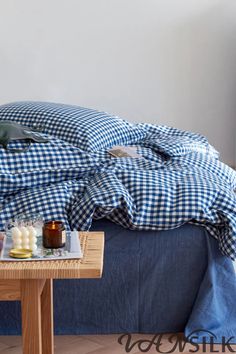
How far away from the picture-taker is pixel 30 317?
56.5 inches

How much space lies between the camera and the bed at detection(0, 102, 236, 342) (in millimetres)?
2018

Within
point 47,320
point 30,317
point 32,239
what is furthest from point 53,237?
point 47,320

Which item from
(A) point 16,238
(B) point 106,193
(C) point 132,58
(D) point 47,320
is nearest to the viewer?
(A) point 16,238

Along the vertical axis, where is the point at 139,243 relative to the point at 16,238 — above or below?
below

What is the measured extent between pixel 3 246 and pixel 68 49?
3.26m

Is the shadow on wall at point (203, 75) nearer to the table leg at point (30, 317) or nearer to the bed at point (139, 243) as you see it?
the bed at point (139, 243)

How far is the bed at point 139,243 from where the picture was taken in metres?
2.02

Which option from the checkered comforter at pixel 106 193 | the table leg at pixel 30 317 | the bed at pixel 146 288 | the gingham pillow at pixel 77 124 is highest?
the gingham pillow at pixel 77 124

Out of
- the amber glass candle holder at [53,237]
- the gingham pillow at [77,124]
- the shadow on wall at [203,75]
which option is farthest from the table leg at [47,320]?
the shadow on wall at [203,75]

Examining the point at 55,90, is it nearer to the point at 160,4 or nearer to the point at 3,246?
the point at 160,4

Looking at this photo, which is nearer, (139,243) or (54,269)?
(54,269)

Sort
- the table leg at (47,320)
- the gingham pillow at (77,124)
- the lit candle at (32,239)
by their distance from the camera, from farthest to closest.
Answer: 1. the gingham pillow at (77,124)
2. the table leg at (47,320)
3. the lit candle at (32,239)

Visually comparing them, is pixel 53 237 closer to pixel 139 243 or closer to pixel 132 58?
pixel 139 243

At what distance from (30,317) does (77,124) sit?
109 cm
